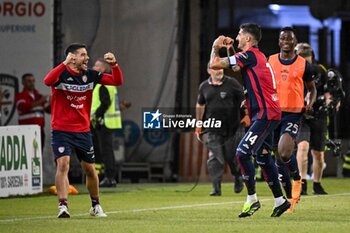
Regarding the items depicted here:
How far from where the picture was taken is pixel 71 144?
15.6 meters

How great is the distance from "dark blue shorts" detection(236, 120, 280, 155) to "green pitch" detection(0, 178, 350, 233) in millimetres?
869

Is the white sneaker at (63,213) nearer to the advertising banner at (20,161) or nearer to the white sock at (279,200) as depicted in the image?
the white sock at (279,200)

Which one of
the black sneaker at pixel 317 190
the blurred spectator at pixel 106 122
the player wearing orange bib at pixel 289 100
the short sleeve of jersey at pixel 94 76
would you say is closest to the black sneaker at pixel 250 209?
the player wearing orange bib at pixel 289 100

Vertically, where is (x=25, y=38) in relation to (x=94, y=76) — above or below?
above

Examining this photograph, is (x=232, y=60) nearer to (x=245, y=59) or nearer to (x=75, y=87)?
(x=245, y=59)

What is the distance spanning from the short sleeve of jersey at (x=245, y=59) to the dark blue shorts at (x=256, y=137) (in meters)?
0.75

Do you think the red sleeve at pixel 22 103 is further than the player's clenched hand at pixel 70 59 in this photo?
Yes

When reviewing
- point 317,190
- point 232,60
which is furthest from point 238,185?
point 232,60

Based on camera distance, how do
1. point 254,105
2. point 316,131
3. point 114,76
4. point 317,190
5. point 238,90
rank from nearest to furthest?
point 254,105, point 114,76, point 316,131, point 317,190, point 238,90

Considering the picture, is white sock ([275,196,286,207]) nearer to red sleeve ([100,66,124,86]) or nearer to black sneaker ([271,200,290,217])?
black sneaker ([271,200,290,217])

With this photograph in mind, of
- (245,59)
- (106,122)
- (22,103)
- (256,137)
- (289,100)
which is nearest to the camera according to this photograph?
(245,59)

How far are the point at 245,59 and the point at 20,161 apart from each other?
6893mm

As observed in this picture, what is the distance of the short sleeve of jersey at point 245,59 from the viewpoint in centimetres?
1499

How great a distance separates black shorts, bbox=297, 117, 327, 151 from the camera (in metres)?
20.2
